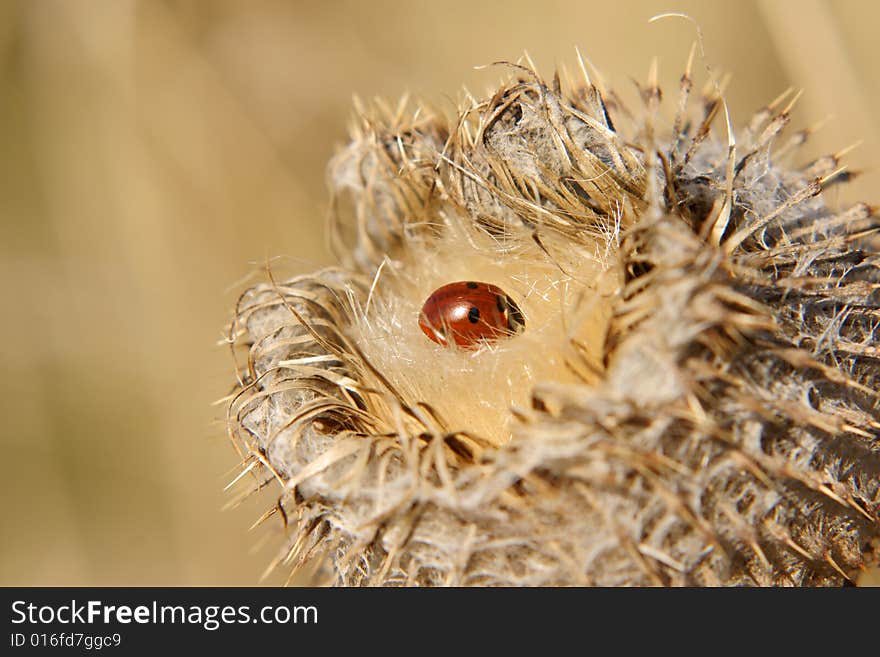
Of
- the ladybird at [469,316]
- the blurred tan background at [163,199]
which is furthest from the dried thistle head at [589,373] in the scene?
the blurred tan background at [163,199]

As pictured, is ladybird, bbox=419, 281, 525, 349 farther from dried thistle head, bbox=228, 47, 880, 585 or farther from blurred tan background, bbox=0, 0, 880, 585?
blurred tan background, bbox=0, 0, 880, 585

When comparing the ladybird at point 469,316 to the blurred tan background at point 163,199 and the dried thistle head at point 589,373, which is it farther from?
the blurred tan background at point 163,199

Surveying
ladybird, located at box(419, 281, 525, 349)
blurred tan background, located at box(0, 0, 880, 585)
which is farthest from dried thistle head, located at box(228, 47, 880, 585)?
blurred tan background, located at box(0, 0, 880, 585)

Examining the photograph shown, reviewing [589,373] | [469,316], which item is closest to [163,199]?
[469,316]

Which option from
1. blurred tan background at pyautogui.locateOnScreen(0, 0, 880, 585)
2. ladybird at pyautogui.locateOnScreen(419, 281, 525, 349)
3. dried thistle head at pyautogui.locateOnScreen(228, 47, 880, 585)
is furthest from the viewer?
blurred tan background at pyautogui.locateOnScreen(0, 0, 880, 585)

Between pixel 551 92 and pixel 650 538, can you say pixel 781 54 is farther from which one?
pixel 650 538

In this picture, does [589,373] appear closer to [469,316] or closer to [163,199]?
[469,316]
